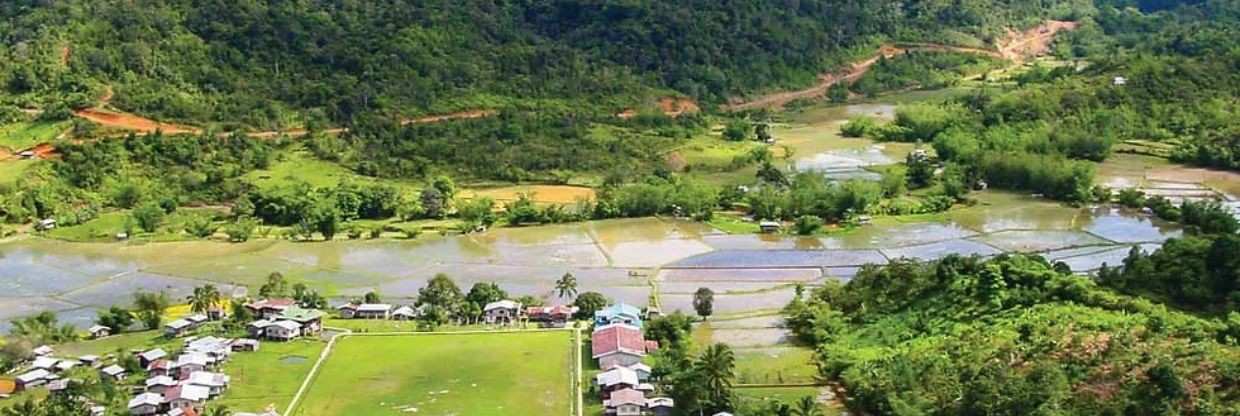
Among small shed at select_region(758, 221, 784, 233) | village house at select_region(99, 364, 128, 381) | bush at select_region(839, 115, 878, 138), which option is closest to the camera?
village house at select_region(99, 364, 128, 381)

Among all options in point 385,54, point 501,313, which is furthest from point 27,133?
point 501,313

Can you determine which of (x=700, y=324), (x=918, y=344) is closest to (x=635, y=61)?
(x=700, y=324)

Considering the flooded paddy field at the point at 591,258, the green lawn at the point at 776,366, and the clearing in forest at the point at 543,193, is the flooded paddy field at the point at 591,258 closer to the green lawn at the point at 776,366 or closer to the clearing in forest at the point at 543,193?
the green lawn at the point at 776,366

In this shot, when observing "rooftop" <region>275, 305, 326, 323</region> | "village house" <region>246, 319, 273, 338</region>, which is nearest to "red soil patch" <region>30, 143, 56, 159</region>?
"rooftop" <region>275, 305, 326, 323</region>

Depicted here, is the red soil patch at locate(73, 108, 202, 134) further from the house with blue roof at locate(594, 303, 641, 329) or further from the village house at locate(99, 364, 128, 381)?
the house with blue roof at locate(594, 303, 641, 329)

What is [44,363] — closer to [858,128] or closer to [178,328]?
[178,328]

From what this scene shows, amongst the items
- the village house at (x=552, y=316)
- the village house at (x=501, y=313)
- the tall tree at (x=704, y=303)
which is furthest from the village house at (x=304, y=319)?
the tall tree at (x=704, y=303)
